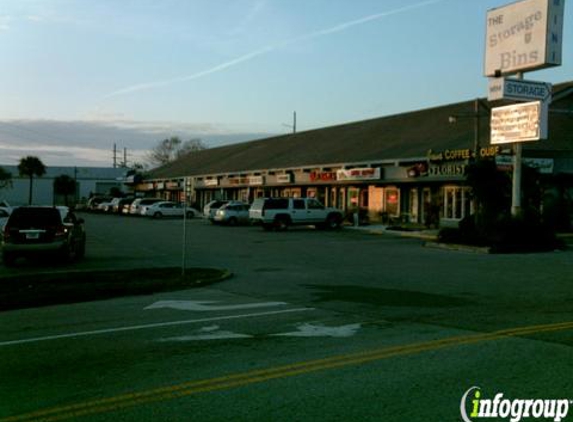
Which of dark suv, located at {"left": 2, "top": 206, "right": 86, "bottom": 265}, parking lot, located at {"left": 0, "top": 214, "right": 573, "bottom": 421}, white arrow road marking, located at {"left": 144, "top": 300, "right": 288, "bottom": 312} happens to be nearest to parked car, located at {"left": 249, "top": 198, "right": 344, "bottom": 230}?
dark suv, located at {"left": 2, "top": 206, "right": 86, "bottom": 265}

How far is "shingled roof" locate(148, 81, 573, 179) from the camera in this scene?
130 feet

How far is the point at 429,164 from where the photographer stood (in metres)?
39.2

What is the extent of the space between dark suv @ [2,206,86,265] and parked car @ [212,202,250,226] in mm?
25892

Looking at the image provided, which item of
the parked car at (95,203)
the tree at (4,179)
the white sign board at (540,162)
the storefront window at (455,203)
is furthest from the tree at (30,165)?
the white sign board at (540,162)

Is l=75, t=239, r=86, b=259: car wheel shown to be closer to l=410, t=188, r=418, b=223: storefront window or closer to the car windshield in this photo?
the car windshield

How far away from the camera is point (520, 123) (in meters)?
27.5

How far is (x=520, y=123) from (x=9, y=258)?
61.5 ft

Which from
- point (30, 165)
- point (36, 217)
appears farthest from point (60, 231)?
point (30, 165)

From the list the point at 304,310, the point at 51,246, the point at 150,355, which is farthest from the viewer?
the point at 51,246

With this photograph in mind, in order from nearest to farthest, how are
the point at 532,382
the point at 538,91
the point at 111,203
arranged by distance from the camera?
1. the point at 532,382
2. the point at 538,91
3. the point at 111,203

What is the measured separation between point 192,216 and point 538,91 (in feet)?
130

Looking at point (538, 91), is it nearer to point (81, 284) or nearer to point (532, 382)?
point (81, 284)

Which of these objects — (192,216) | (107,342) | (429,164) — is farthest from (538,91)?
(192,216)

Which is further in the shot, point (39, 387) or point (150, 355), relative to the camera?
point (150, 355)
